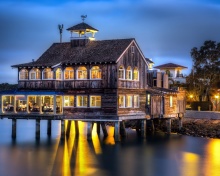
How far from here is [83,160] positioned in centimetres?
4678

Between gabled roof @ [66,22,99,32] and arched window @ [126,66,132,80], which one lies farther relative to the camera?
gabled roof @ [66,22,99,32]

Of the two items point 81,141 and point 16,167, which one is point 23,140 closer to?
point 81,141

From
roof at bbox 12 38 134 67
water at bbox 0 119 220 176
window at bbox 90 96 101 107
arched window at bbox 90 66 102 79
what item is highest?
roof at bbox 12 38 134 67

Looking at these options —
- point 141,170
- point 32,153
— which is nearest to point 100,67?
point 32,153

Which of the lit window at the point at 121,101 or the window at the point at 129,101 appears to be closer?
the lit window at the point at 121,101

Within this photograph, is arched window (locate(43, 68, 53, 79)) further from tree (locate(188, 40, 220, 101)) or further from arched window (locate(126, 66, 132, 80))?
tree (locate(188, 40, 220, 101))

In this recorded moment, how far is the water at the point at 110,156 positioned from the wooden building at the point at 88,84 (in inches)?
126

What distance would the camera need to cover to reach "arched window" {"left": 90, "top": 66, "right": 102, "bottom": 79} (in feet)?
184

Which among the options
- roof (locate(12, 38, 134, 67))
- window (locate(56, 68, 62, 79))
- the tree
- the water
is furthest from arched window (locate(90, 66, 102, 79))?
the tree

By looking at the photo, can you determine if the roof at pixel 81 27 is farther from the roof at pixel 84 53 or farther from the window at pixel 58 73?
the window at pixel 58 73

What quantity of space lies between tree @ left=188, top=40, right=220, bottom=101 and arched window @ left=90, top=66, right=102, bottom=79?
39776mm

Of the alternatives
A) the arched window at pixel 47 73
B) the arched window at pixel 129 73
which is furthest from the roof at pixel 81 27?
the arched window at pixel 129 73

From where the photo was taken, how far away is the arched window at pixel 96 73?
184ft

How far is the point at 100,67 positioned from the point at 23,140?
1323 cm
